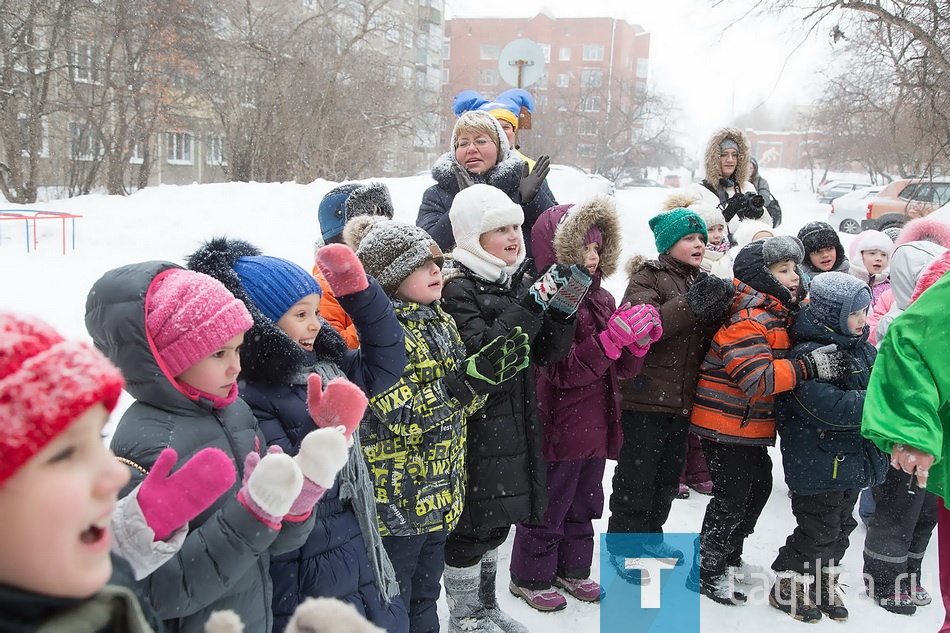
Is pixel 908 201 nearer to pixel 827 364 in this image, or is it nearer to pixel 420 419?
pixel 827 364

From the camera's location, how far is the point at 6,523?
0.86m

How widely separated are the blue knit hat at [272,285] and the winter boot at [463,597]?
157 centimetres

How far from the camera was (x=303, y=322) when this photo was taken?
2.26m

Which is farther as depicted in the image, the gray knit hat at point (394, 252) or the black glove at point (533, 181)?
the black glove at point (533, 181)

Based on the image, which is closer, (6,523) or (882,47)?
(6,523)

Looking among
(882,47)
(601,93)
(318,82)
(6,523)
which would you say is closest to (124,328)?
(6,523)

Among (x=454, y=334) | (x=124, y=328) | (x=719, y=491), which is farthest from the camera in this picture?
(x=719, y=491)

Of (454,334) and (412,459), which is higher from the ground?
(454,334)

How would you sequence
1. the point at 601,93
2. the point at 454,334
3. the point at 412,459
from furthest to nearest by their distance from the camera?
the point at 601,93
the point at 454,334
the point at 412,459

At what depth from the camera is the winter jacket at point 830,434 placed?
3.34m

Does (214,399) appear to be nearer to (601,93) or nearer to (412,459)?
(412,459)

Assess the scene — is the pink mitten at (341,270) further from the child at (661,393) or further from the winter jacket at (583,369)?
the child at (661,393)

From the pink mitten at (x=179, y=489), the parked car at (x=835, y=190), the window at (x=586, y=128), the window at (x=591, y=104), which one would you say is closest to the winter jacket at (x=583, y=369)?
the pink mitten at (x=179, y=489)

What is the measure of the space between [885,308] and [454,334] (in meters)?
3.44
